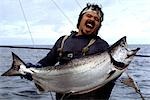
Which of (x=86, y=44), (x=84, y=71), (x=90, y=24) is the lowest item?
(x=84, y=71)

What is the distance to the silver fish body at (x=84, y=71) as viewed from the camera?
4.71 metres

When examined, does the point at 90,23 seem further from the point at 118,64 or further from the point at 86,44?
the point at 118,64

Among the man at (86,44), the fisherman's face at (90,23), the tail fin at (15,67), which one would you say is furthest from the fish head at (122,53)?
the tail fin at (15,67)

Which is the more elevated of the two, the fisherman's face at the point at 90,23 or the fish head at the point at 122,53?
the fisherman's face at the point at 90,23

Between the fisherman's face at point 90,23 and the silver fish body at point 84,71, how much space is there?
14.4 inches

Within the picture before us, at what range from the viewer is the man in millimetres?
5016

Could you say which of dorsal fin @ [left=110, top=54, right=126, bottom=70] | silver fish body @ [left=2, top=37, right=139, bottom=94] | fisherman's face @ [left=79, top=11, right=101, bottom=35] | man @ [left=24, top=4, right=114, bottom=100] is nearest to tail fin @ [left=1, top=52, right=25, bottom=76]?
silver fish body @ [left=2, top=37, right=139, bottom=94]

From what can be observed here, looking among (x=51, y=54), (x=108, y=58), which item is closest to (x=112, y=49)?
(x=108, y=58)

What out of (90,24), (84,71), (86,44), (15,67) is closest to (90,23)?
(90,24)

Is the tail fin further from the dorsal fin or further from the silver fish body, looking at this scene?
the dorsal fin

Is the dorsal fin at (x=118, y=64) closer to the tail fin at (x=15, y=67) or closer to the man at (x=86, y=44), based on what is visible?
the man at (x=86, y=44)

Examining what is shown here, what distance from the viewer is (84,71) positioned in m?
4.85

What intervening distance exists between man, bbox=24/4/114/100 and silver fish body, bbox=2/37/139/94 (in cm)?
12

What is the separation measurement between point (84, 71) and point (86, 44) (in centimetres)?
40
